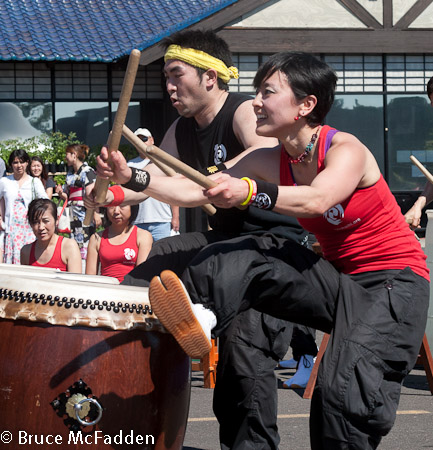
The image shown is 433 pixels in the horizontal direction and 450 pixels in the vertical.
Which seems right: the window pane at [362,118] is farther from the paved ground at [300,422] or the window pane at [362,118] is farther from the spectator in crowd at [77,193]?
the paved ground at [300,422]

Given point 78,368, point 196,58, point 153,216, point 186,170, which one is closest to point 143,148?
point 186,170

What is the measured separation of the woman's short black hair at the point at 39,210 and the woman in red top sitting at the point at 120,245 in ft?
1.49

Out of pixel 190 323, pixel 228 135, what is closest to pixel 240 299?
pixel 190 323

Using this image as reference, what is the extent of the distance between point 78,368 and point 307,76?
1279 millimetres

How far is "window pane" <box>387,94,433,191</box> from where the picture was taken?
51.4ft

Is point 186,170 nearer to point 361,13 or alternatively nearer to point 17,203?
point 17,203

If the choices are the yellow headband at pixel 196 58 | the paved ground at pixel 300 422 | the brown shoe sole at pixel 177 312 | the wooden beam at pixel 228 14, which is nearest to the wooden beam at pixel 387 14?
the wooden beam at pixel 228 14

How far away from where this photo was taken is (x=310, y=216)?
3133 mm

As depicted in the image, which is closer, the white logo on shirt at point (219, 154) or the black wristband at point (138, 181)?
the black wristband at point (138, 181)

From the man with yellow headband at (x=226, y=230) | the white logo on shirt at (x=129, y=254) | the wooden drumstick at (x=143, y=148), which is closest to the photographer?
the wooden drumstick at (x=143, y=148)

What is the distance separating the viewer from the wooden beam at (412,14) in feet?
50.4

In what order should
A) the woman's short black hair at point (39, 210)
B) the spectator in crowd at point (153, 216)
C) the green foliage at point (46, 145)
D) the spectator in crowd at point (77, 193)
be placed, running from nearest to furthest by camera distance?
the woman's short black hair at point (39, 210)
the spectator in crowd at point (153, 216)
the spectator in crowd at point (77, 193)
the green foliage at point (46, 145)

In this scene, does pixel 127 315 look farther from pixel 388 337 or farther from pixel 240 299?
pixel 388 337

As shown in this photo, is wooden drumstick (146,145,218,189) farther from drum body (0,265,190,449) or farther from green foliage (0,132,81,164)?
green foliage (0,132,81,164)
